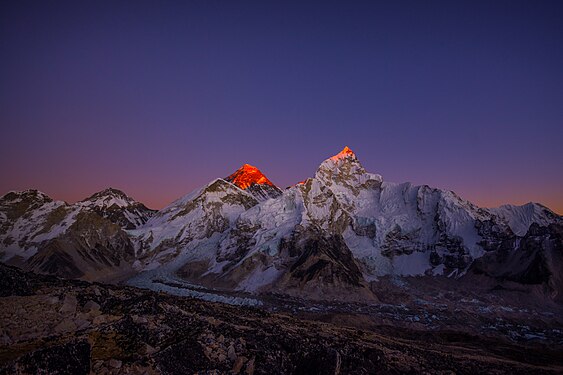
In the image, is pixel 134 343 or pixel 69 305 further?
pixel 69 305

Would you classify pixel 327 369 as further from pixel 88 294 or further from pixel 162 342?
pixel 88 294

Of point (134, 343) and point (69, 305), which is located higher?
point (69, 305)

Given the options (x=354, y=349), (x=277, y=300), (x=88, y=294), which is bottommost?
(x=277, y=300)

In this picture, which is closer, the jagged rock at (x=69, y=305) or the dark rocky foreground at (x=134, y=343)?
the dark rocky foreground at (x=134, y=343)

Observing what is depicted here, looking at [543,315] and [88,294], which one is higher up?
[88,294]

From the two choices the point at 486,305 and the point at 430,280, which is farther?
the point at 430,280

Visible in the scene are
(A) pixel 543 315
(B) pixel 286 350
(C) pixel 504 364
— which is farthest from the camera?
(A) pixel 543 315

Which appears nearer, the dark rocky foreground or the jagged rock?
the dark rocky foreground

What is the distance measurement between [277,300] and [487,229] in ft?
394

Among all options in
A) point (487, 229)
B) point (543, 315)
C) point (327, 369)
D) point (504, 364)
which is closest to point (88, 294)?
point (327, 369)

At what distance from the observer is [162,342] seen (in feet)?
67.4

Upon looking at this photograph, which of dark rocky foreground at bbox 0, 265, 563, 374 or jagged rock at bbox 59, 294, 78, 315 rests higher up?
jagged rock at bbox 59, 294, 78, 315

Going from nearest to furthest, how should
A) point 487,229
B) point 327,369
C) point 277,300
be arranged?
point 327,369
point 277,300
point 487,229

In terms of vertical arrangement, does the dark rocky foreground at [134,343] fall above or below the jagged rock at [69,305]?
below
